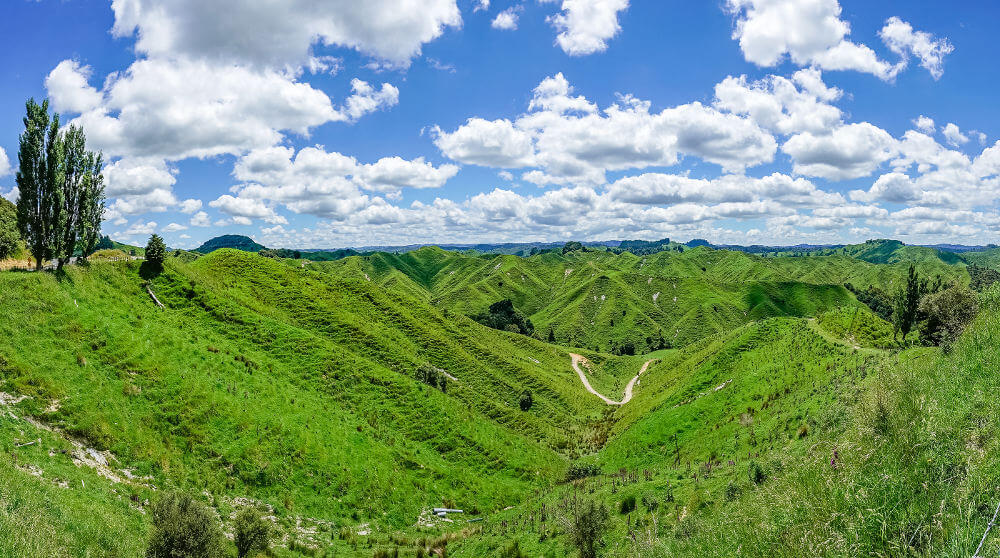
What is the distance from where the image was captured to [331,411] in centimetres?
4341

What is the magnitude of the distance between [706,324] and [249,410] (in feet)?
659

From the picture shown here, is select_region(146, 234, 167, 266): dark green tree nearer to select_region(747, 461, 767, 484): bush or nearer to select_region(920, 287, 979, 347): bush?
select_region(747, 461, 767, 484): bush

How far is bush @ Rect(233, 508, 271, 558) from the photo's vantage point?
2419cm

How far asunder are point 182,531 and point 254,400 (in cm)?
1933

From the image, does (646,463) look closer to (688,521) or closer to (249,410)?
(688,521)

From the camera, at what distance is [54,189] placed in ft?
117

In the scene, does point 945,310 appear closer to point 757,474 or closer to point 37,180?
point 757,474

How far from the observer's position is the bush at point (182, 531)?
773 inches

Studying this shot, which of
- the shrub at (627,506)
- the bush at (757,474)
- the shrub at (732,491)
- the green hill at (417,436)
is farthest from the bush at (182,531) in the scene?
the bush at (757,474)

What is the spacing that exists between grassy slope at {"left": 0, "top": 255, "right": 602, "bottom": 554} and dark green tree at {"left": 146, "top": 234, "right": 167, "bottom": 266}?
2.01m

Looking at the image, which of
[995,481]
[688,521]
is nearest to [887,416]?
[995,481]

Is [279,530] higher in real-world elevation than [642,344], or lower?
higher

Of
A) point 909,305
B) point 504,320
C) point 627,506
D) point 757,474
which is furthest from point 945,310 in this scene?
point 504,320

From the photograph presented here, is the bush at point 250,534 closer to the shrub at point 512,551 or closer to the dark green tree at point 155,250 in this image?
the shrub at point 512,551
